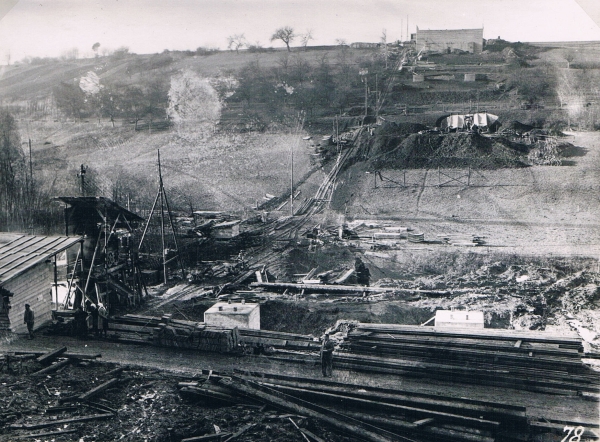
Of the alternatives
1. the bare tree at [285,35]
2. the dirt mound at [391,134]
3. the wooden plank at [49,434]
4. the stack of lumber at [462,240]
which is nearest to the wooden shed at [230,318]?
the wooden plank at [49,434]

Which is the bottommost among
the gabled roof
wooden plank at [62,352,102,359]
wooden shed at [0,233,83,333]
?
wooden plank at [62,352,102,359]

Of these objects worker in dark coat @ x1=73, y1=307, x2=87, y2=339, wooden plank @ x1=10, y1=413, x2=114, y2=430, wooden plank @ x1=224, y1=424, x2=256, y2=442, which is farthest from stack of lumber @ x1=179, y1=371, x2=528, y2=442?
worker in dark coat @ x1=73, y1=307, x2=87, y2=339

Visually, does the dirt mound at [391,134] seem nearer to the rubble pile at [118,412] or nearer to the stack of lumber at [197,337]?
the stack of lumber at [197,337]

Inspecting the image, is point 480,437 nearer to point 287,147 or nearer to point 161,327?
point 161,327

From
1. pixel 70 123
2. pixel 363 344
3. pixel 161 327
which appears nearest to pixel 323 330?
pixel 363 344

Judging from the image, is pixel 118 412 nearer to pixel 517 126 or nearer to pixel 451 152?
pixel 451 152

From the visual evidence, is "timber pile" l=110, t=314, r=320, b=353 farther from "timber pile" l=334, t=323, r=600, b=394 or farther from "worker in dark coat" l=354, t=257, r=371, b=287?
"worker in dark coat" l=354, t=257, r=371, b=287

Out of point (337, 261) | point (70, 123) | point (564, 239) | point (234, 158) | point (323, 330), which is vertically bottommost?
point (323, 330)
